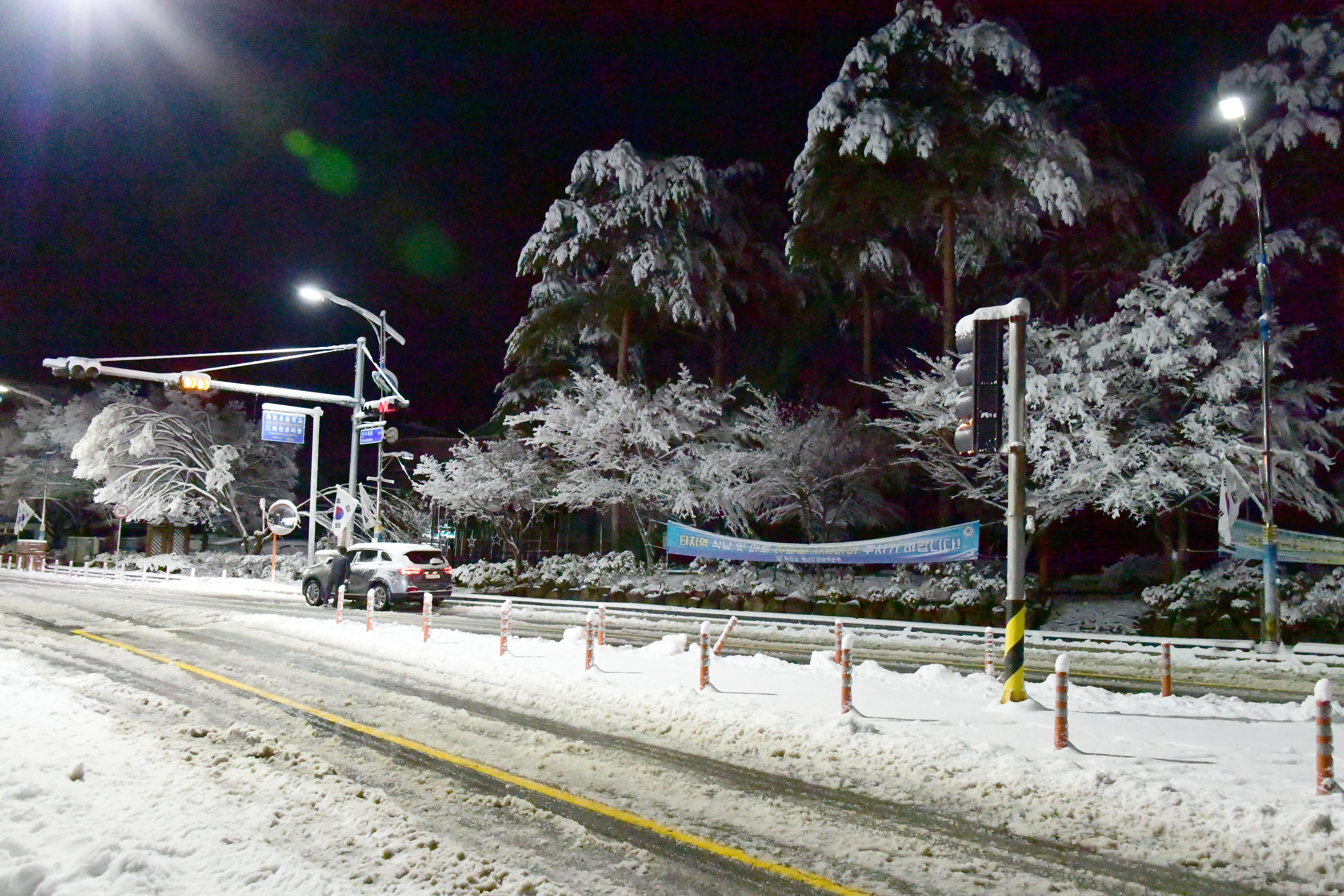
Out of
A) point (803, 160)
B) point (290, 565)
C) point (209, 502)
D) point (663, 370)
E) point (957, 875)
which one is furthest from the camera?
point (209, 502)

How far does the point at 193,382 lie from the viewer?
20422 millimetres

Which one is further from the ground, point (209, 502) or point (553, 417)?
point (553, 417)

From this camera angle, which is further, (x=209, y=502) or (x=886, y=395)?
(x=209, y=502)

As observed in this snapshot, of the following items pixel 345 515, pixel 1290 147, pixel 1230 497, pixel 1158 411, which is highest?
pixel 1290 147

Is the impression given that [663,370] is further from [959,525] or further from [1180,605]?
[1180,605]

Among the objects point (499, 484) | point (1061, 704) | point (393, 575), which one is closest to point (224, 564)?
point (499, 484)

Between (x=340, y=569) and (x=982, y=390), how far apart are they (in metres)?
20.6

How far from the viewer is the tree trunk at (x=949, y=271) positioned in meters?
26.4

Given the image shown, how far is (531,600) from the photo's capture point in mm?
28391

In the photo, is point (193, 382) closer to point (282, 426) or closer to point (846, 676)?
point (282, 426)

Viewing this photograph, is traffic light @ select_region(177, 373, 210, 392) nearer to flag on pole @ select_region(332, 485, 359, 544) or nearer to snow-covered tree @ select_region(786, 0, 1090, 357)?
flag on pole @ select_region(332, 485, 359, 544)

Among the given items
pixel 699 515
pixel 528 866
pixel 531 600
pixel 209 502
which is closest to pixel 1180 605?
pixel 699 515

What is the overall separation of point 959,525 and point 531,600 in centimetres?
1366

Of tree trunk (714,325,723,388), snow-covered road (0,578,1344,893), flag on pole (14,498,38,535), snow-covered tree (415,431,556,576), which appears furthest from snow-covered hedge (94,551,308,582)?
snow-covered road (0,578,1344,893)
